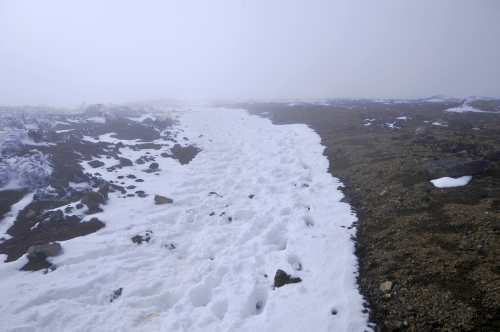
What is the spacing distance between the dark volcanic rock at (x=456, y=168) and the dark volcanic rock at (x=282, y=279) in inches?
279

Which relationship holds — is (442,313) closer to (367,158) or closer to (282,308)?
(282,308)

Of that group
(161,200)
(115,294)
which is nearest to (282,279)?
(115,294)

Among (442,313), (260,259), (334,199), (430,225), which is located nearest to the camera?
(442,313)

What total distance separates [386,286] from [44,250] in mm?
9243

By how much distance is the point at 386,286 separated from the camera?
205 inches

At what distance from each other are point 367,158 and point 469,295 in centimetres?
947

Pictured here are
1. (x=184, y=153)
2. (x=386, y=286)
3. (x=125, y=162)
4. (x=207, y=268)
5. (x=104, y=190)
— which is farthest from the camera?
(x=184, y=153)

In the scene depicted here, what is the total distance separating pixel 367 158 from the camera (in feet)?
43.2

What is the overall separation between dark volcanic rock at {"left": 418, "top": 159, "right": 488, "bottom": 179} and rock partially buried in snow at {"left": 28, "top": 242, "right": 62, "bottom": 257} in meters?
13.1

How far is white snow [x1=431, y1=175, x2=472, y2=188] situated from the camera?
8.42 m

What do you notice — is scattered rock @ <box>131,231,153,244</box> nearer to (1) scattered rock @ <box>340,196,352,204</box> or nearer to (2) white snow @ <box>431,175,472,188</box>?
(1) scattered rock @ <box>340,196,352,204</box>

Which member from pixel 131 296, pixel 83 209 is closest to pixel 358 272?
pixel 131 296

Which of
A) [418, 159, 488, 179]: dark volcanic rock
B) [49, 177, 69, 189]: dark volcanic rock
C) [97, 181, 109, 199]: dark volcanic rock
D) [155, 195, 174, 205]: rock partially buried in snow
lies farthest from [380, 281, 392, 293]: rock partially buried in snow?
[49, 177, 69, 189]: dark volcanic rock

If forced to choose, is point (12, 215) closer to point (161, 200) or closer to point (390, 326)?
point (161, 200)
